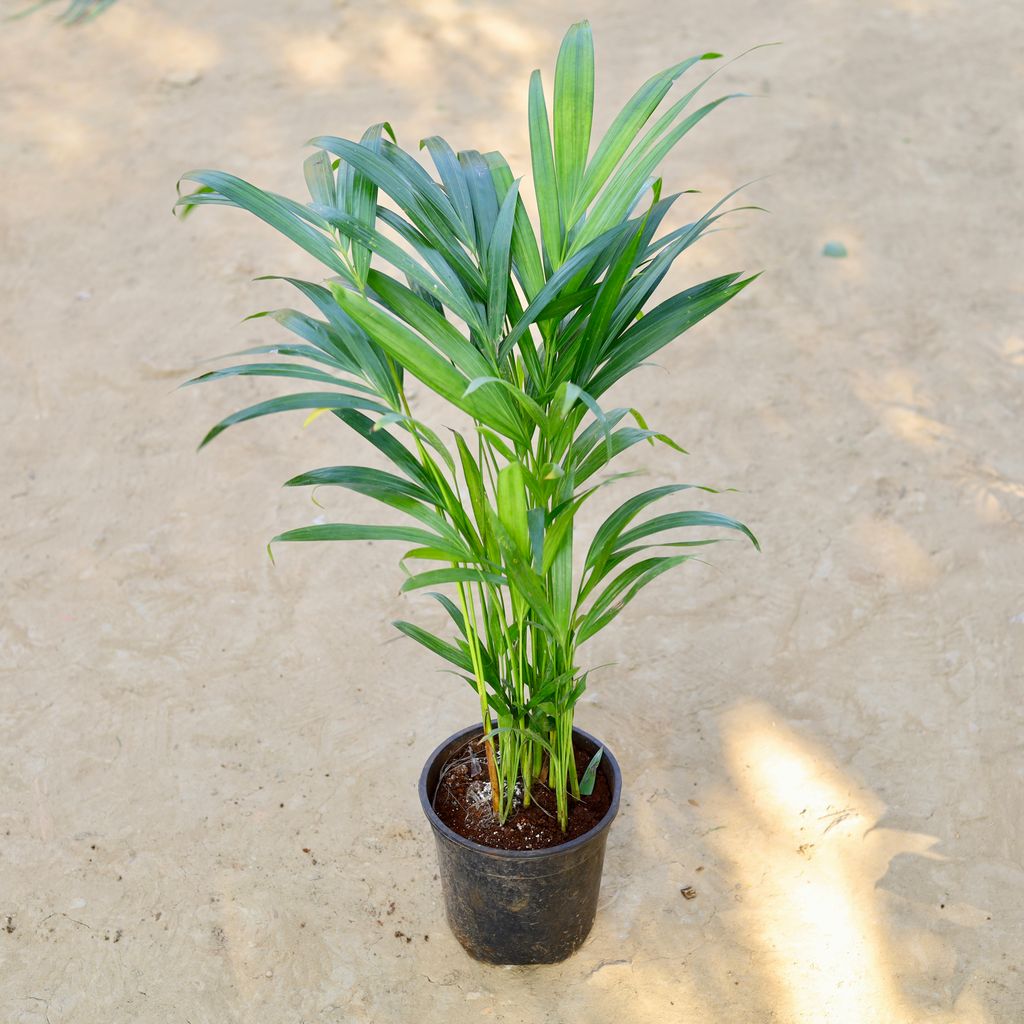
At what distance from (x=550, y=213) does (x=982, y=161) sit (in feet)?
10.3

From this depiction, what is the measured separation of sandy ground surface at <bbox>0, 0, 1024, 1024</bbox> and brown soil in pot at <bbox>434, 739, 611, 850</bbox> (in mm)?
284

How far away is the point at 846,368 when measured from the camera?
3.29m

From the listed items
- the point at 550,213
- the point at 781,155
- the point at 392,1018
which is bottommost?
the point at 392,1018

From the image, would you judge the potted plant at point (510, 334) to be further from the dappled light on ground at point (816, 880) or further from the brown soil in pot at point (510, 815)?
the dappled light on ground at point (816, 880)

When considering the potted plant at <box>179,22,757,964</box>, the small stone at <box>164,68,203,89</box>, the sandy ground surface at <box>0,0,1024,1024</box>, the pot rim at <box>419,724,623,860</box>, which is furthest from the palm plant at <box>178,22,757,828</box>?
the small stone at <box>164,68,203,89</box>

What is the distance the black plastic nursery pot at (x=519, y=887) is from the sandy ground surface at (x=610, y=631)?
6 centimetres

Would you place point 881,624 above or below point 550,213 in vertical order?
below

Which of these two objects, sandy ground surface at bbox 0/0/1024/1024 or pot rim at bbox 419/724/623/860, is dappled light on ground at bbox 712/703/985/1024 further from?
pot rim at bbox 419/724/623/860

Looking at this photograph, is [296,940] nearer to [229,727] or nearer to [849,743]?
[229,727]

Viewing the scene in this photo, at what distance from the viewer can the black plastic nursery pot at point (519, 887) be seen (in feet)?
5.65

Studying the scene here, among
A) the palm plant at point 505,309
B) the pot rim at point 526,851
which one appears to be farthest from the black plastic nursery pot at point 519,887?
the palm plant at point 505,309

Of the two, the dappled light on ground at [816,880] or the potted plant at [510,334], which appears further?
the dappled light on ground at [816,880]

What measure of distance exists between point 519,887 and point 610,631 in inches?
36.8

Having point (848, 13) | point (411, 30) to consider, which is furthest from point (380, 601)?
point (848, 13)
